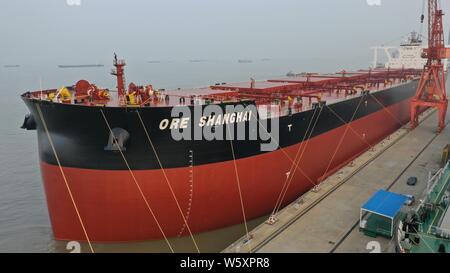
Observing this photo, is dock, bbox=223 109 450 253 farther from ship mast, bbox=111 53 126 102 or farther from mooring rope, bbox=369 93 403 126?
ship mast, bbox=111 53 126 102

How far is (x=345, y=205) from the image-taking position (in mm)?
10805

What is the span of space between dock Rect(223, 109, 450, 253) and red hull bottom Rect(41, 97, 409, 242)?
1.42 m

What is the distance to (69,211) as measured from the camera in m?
9.93

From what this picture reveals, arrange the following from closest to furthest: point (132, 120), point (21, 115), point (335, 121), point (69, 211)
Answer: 1. point (132, 120)
2. point (69, 211)
3. point (335, 121)
4. point (21, 115)

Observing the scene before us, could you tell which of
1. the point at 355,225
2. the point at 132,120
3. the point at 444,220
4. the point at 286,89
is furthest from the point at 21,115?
the point at 444,220

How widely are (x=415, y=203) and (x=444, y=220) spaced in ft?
10.3

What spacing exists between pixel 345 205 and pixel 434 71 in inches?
616

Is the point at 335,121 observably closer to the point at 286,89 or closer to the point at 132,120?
the point at 286,89

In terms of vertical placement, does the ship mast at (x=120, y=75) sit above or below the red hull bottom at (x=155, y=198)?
above

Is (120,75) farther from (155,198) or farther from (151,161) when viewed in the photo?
(155,198)

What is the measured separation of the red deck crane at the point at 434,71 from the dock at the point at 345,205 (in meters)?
4.15

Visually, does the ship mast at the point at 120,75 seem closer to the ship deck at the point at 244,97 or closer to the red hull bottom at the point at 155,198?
the ship deck at the point at 244,97

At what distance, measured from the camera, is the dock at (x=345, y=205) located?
28.3ft

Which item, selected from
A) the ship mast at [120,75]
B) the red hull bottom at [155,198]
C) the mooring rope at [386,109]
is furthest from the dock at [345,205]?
the ship mast at [120,75]
